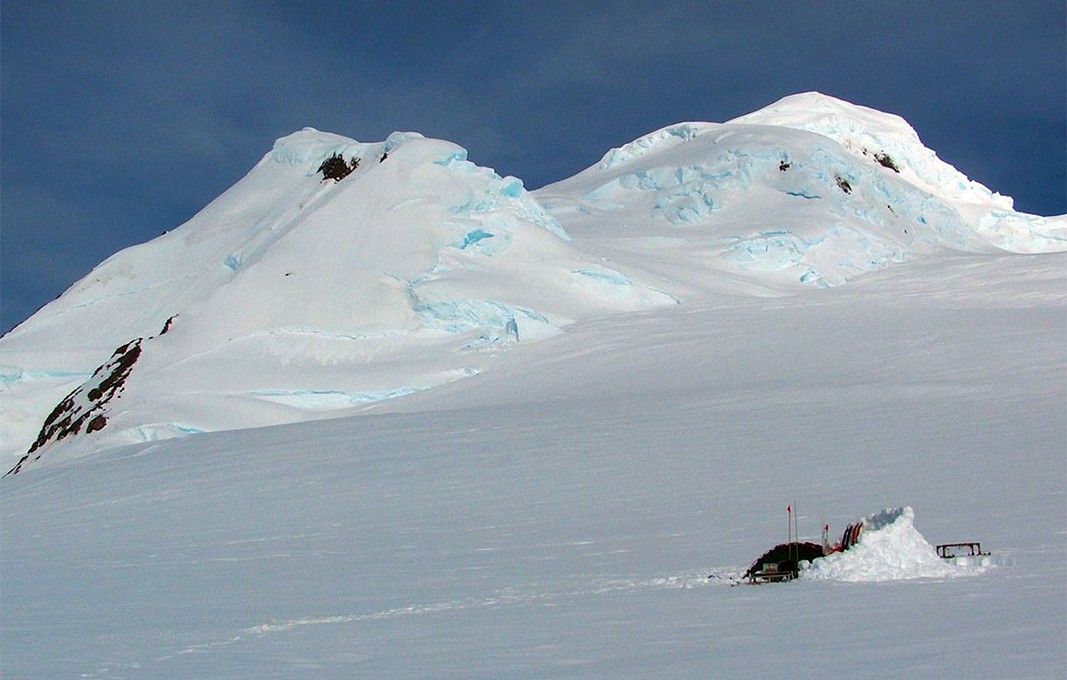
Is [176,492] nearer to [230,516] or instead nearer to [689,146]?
[230,516]

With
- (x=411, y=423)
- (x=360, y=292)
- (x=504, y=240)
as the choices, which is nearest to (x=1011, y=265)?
(x=504, y=240)

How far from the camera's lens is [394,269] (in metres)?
37.0

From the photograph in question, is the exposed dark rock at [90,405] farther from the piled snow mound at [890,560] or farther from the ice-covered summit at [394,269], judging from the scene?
the piled snow mound at [890,560]

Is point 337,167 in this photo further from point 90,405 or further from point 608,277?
point 90,405

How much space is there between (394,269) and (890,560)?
2981 centimetres

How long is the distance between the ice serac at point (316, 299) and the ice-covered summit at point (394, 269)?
85 mm

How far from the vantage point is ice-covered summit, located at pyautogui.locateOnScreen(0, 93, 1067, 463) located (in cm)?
3200

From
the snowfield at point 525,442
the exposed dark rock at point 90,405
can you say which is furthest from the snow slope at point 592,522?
the exposed dark rock at point 90,405

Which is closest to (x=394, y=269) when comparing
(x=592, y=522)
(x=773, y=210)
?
(x=773, y=210)

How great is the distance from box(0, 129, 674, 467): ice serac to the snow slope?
4.05m

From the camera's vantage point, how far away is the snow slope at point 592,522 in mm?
6727

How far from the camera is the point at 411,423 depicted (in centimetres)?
2220

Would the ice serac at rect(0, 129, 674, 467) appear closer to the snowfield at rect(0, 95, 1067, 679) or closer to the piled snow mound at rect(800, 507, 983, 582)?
the snowfield at rect(0, 95, 1067, 679)

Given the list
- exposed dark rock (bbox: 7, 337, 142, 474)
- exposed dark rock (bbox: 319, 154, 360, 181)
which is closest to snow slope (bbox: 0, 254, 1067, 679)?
exposed dark rock (bbox: 7, 337, 142, 474)
